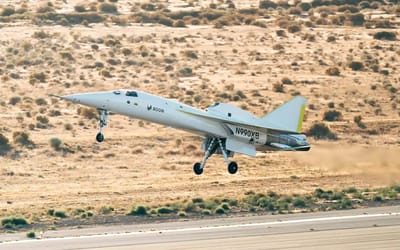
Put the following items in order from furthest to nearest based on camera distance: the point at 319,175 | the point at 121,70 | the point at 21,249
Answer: the point at 121,70 → the point at 319,175 → the point at 21,249

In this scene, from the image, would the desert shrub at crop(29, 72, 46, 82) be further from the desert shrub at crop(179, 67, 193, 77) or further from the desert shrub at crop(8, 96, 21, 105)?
the desert shrub at crop(179, 67, 193, 77)

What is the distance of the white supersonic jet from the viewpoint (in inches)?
2320

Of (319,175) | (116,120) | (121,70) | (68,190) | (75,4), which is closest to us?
(68,190)

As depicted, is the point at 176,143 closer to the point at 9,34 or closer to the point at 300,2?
the point at 9,34

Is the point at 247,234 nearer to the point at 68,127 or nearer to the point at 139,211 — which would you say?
the point at 139,211

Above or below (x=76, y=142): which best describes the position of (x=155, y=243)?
below

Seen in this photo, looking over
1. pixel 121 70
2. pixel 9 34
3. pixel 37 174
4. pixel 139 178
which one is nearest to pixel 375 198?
pixel 139 178

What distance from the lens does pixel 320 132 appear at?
84438 mm

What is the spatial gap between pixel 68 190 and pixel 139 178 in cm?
489

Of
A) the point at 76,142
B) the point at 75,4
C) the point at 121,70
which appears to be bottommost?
the point at 76,142

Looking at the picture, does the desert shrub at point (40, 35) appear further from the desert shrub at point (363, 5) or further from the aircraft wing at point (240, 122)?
the aircraft wing at point (240, 122)

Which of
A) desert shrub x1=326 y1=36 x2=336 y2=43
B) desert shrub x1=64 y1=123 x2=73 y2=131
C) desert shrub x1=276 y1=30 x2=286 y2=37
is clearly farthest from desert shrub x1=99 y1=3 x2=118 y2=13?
desert shrub x1=64 y1=123 x2=73 y2=131

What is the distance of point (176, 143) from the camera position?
79.9 m

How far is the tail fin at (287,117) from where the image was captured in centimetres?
6159
